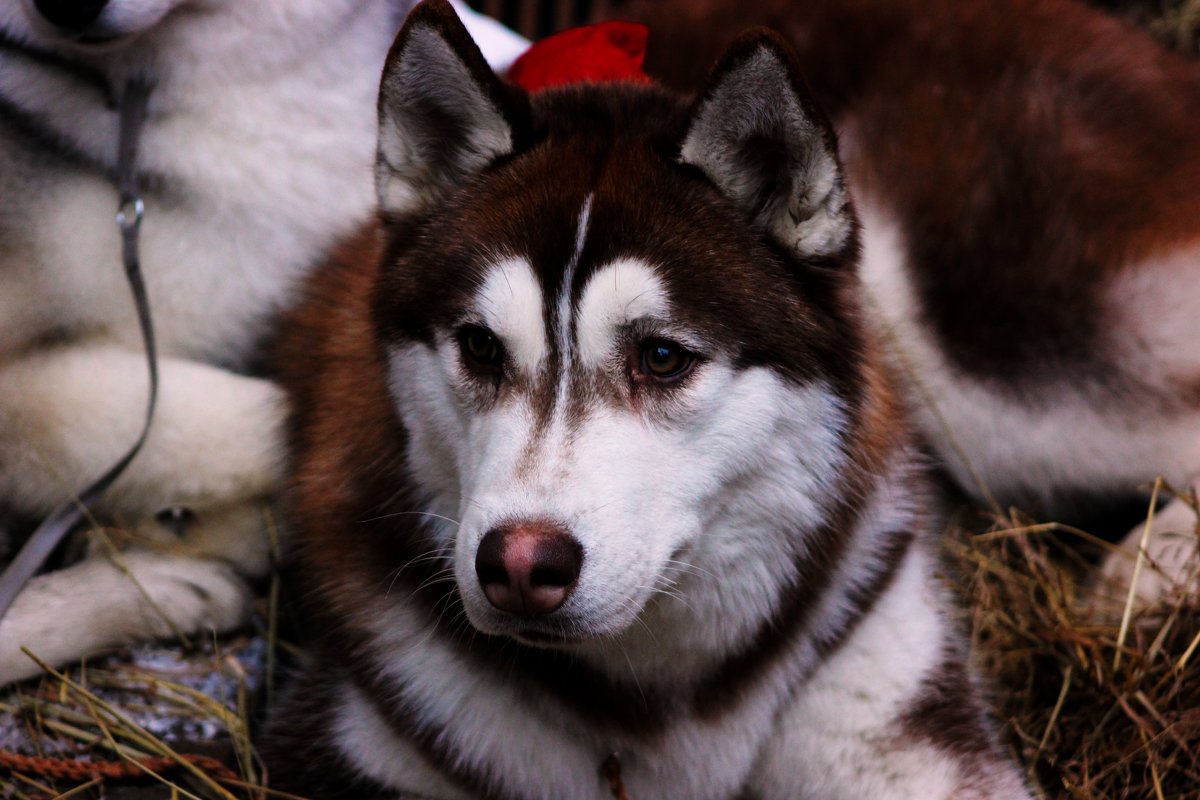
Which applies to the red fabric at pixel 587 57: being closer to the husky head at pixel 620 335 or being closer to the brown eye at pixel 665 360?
the husky head at pixel 620 335

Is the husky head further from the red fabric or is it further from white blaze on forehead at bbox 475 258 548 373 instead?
the red fabric

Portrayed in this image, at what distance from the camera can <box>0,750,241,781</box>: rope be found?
2.35 meters

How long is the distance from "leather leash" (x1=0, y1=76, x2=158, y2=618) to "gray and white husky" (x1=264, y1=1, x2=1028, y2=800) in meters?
A: 0.61

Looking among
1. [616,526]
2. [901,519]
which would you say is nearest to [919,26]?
[901,519]

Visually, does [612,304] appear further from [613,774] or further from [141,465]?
[141,465]

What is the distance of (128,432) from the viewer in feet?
9.46

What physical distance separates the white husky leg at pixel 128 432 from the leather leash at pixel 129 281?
0.18 feet

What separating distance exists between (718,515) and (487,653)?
1.83 ft

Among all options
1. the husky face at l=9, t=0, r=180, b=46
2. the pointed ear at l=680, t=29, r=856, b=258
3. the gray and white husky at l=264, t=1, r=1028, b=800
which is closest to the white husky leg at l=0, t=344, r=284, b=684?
the gray and white husky at l=264, t=1, r=1028, b=800

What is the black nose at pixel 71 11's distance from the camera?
2557 mm

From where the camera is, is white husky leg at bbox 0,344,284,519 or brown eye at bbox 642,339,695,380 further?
white husky leg at bbox 0,344,284,519

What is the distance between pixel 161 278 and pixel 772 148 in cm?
175

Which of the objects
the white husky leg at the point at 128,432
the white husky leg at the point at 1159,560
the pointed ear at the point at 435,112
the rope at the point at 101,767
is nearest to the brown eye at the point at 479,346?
the pointed ear at the point at 435,112

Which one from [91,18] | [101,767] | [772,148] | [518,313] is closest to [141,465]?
[101,767]
